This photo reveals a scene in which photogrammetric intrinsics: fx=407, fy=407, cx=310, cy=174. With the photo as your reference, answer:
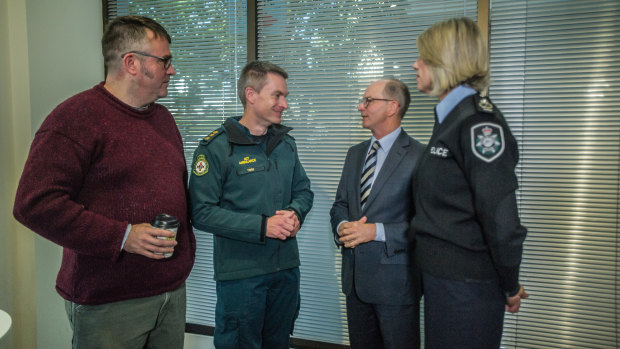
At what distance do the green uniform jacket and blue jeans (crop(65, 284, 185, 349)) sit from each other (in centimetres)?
30

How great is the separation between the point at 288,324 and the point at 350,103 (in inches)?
53.7

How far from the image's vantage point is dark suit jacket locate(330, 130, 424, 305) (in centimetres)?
177

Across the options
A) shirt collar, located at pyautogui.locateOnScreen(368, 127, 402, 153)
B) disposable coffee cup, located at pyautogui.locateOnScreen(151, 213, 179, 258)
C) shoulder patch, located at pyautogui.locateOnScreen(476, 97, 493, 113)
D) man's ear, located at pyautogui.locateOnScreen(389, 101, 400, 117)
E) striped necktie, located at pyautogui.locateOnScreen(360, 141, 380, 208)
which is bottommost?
disposable coffee cup, located at pyautogui.locateOnScreen(151, 213, 179, 258)

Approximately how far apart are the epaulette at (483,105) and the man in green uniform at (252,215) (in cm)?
93

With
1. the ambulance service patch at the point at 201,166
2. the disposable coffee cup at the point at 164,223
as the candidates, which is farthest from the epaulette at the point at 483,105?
the ambulance service patch at the point at 201,166

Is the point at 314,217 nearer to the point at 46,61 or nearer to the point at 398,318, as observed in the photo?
the point at 398,318

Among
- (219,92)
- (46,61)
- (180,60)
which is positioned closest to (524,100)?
(219,92)

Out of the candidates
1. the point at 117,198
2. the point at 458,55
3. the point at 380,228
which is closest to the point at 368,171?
the point at 380,228

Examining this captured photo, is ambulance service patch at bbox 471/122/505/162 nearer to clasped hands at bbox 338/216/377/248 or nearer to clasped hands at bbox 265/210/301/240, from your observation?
clasped hands at bbox 338/216/377/248

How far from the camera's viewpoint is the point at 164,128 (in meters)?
1.69

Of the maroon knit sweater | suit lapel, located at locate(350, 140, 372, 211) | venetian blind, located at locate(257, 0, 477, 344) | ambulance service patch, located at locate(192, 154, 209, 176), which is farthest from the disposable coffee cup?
venetian blind, located at locate(257, 0, 477, 344)

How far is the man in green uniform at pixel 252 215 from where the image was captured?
6.00 feet

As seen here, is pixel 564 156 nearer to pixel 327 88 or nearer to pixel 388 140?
pixel 388 140

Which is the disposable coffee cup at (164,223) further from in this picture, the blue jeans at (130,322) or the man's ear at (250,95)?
the man's ear at (250,95)
